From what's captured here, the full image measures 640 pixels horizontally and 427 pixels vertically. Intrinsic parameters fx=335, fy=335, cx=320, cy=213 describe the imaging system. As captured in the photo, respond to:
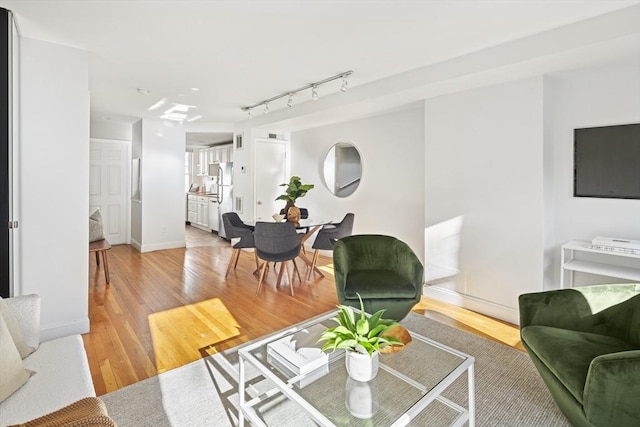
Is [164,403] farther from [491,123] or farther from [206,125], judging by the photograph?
[206,125]

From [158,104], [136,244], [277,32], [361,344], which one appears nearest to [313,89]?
[277,32]

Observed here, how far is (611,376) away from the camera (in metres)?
1.33

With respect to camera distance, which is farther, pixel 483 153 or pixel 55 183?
pixel 483 153

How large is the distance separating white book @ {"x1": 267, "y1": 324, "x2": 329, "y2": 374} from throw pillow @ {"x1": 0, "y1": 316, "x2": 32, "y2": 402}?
1.03 metres

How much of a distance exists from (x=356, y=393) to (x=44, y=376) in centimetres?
136

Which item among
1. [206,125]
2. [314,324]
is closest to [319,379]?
[314,324]

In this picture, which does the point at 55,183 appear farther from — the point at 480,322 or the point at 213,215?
the point at 213,215

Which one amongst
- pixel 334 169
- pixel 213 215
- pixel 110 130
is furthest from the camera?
pixel 213 215

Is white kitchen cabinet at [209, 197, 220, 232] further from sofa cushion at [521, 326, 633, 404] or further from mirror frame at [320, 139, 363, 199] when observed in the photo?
sofa cushion at [521, 326, 633, 404]

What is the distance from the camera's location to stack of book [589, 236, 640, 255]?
242 cm

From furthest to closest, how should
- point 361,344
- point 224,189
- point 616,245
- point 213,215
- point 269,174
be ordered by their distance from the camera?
point 213,215 < point 224,189 < point 269,174 < point 616,245 < point 361,344

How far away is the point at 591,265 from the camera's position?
278 cm

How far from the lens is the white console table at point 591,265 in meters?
2.55

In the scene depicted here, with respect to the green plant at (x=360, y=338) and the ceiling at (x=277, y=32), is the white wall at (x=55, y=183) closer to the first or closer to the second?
the ceiling at (x=277, y=32)
